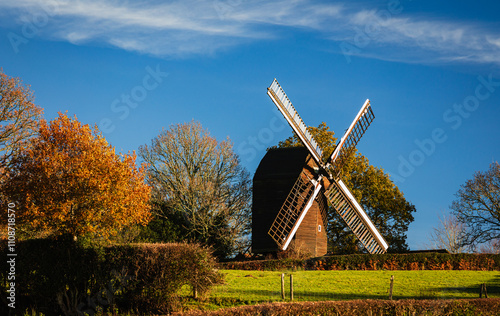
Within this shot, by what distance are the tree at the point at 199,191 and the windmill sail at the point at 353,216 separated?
11293mm

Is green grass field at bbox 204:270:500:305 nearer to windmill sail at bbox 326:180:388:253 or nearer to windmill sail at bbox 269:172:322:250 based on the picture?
windmill sail at bbox 269:172:322:250

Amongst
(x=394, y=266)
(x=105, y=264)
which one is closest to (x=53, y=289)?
(x=105, y=264)

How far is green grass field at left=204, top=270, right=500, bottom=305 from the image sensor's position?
18.3 m

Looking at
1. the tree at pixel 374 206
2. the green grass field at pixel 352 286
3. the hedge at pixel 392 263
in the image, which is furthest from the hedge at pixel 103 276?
the tree at pixel 374 206

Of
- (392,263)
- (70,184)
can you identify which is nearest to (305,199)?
(392,263)

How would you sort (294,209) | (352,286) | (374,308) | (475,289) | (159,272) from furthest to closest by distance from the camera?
(294,209) → (475,289) → (352,286) → (159,272) → (374,308)

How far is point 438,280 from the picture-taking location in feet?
74.3

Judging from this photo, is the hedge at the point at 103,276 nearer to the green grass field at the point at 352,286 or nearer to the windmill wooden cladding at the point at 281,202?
the green grass field at the point at 352,286

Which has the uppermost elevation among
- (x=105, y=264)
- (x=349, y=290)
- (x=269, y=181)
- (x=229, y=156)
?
(x=229, y=156)

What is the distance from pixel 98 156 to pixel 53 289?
269 inches

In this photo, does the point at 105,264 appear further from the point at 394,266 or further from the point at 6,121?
the point at 6,121

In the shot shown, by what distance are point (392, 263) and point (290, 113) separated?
10.2m

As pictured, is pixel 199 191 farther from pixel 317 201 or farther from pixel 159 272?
pixel 159 272

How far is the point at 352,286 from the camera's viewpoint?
20.7m
